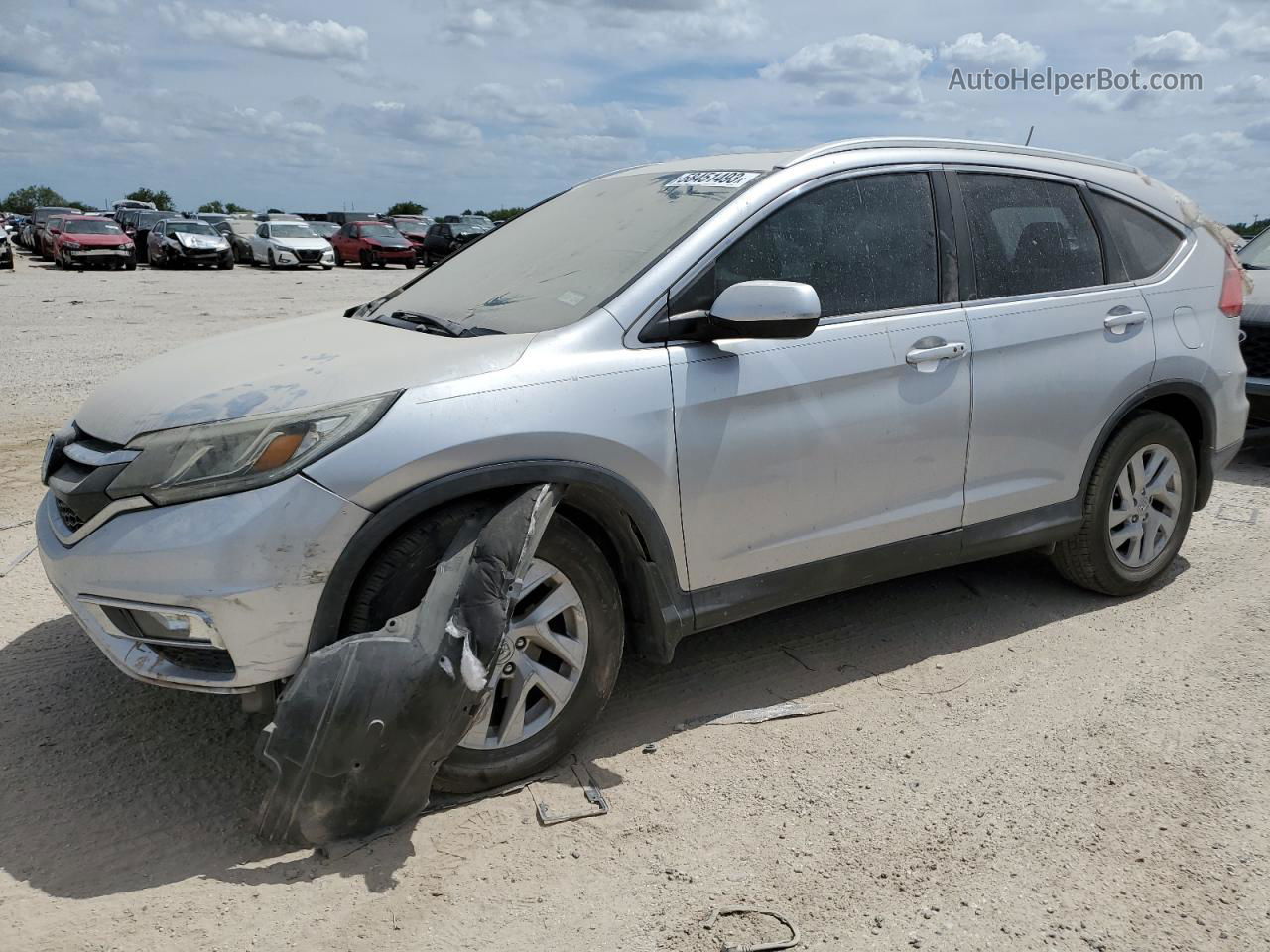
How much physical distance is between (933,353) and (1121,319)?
1104 mm

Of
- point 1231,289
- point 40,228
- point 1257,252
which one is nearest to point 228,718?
point 1231,289

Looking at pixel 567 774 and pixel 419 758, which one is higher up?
pixel 419 758

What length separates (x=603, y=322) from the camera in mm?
3363

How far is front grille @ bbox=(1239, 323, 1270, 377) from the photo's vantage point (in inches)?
297

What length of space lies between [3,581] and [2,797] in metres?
1.93

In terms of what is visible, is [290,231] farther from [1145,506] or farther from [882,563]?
[882,563]

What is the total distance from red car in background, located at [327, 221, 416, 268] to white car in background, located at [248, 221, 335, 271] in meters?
1.23

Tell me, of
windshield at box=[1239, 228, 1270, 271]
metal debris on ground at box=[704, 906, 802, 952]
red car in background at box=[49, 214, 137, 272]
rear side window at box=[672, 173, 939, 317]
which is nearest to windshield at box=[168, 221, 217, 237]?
red car in background at box=[49, 214, 137, 272]

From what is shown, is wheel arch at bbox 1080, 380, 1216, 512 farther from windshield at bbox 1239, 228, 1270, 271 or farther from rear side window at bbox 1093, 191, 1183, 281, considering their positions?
windshield at bbox 1239, 228, 1270, 271

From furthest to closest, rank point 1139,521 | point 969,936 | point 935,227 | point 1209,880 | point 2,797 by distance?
point 1139,521 → point 935,227 → point 2,797 → point 1209,880 → point 969,936

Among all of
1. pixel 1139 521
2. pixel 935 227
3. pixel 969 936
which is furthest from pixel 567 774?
pixel 1139 521

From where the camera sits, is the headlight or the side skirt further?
the side skirt

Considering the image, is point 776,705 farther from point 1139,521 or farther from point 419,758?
point 1139,521

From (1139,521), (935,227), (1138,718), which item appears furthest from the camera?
(1139,521)
